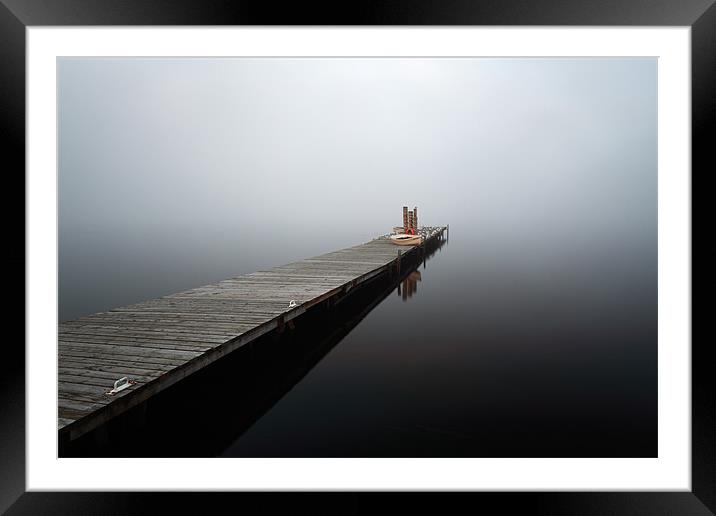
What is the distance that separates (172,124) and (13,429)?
10.6 m

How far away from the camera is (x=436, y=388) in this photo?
493 centimetres

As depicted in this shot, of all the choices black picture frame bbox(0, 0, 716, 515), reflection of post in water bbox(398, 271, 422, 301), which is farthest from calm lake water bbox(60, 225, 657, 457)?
reflection of post in water bbox(398, 271, 422, 301)

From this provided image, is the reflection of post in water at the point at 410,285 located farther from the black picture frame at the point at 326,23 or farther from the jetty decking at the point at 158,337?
the black picture frame at the point at 326,23

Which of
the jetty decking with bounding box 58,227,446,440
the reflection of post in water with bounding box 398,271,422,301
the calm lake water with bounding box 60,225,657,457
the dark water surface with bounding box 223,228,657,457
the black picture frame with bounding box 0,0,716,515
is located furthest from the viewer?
the reflection of post in water with bounding box 398,271,422,301

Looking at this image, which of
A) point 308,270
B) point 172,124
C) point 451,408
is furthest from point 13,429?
point 172,124

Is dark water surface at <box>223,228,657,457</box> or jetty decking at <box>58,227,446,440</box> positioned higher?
jetty decking at <box>58,227,446,440</box>

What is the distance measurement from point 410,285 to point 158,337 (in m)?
8.20

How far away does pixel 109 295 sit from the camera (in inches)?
334

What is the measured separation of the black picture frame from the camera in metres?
1.91

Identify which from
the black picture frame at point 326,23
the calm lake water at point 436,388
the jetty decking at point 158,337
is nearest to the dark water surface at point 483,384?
the calm lake water at point 436,388

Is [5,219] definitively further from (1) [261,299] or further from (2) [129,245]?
(2) [129,245]

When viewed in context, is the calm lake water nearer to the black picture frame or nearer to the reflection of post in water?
the black picture frame

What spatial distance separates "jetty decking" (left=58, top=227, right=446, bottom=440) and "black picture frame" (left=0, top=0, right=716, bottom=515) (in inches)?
12.1

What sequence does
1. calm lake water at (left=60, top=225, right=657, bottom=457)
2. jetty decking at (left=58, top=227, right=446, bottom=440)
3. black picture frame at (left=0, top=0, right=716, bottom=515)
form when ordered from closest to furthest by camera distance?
black picture frame at (left=0, top=0, right=716, bottom=515) → jetty decking at (left=58, top=227, right=446, bottom=440) → calm lake water at (left=60, top=225, right=657, bottom=457)
